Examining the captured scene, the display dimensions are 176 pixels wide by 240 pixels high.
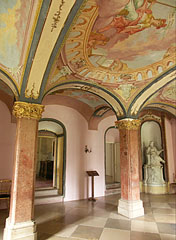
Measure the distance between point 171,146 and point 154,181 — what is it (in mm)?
2244

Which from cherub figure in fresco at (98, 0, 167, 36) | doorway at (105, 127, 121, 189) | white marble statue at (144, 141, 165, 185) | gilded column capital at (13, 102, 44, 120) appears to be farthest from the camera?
doorway at (105, 127, 121, 189)

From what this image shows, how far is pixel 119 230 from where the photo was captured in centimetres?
437

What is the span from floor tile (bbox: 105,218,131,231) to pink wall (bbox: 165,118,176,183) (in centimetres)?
535

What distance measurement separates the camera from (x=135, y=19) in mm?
3338

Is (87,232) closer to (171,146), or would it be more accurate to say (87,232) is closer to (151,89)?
(151,89)

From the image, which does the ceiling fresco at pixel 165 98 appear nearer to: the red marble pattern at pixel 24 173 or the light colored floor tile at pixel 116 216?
the light colored floor tile at pixel 116 216

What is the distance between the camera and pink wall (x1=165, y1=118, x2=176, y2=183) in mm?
9444

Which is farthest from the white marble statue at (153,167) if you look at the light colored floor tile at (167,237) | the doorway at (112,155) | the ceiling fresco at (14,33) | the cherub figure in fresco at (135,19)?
the ceiling fresco at (14,33)

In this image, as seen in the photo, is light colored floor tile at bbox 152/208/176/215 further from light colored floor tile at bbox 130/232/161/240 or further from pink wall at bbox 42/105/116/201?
pink wall at bbox 42/105/116/201

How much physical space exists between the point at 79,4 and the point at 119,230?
190 inches

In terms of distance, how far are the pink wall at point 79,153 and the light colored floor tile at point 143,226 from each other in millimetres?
3151

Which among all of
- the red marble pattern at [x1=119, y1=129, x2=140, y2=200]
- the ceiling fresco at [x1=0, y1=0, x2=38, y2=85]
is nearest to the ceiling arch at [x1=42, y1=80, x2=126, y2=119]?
the red marble pattern at [x1=119, y1=129, x2=140, y2=200]

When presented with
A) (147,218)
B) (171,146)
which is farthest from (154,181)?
(147,218)

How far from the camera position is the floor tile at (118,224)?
4578 millimetres
